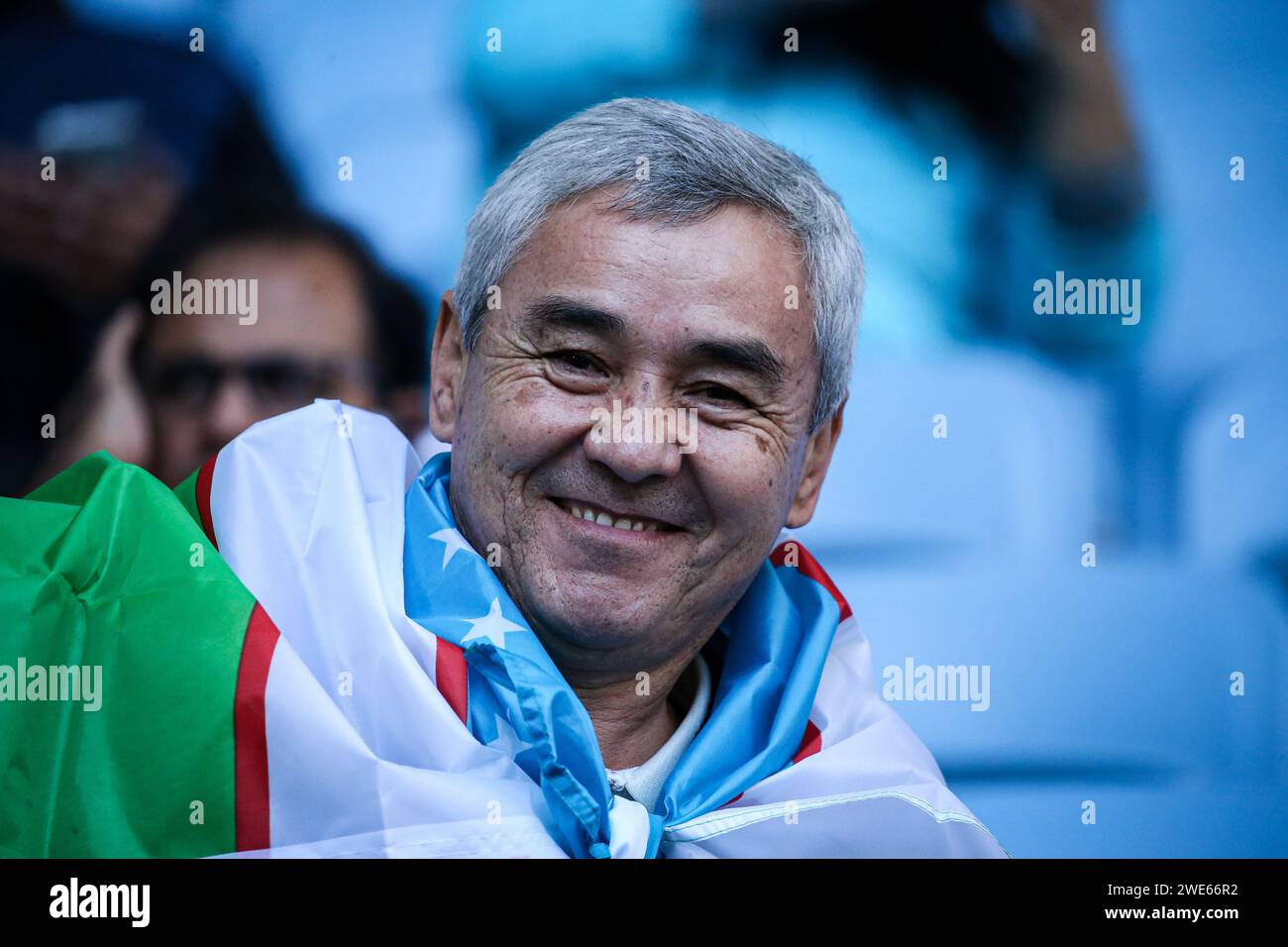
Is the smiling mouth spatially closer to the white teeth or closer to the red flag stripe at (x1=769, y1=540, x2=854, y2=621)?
the white teeth

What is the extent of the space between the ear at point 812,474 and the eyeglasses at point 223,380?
97 centimetres

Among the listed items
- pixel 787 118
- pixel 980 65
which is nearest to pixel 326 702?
pixel 787 118

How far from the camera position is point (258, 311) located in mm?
2184

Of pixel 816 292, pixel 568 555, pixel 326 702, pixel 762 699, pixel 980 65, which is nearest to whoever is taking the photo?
pixel 326 702

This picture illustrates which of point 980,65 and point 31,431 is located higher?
point 980,65

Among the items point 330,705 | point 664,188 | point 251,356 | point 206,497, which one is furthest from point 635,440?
point 251,356

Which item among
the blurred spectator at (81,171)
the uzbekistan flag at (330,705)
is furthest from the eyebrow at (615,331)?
the blurred spectator at (81,171)

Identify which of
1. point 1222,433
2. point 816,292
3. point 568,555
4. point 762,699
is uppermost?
point 816,292

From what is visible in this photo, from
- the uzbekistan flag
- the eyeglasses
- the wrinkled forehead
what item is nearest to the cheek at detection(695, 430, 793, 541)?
the wrinkled forehead

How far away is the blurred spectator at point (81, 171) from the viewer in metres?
2.15

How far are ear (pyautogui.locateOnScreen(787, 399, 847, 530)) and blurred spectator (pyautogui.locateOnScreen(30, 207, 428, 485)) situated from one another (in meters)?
0.94

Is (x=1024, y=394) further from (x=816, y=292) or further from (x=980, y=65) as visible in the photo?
(x=816, y=292)

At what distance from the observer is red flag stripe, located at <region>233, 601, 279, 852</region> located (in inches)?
50.9
